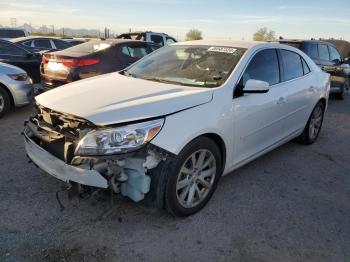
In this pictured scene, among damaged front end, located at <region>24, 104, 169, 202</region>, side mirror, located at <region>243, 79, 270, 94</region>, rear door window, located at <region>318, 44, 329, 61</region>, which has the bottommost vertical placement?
damaged front end, located at <region>24, 104, 169, 202</region>

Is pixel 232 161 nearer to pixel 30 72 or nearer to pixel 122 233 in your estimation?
pixel 122 233

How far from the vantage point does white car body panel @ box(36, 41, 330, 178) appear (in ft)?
9.53

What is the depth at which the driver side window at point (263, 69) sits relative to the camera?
12.3 feet

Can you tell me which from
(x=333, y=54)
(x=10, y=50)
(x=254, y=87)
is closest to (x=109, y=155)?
(x=254, y=87)

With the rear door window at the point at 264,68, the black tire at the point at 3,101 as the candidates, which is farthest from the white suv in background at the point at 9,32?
the rear door window at the point at 264,68

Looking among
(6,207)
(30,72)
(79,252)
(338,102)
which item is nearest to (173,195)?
(79,252)

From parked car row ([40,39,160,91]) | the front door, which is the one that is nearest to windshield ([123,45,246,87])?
the front door

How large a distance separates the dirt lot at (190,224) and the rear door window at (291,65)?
1346 millimetres

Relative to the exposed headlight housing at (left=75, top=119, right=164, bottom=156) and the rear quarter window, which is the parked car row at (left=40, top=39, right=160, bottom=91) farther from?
the exposed headlight housing at (left=75, top=119, right=164, bottom=156)

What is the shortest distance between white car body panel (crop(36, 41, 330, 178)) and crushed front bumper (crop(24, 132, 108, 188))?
41cm

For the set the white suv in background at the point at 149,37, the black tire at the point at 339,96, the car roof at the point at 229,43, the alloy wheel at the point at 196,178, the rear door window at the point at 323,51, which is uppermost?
the white suv in background at the point at 149,37

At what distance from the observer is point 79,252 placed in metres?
2.73

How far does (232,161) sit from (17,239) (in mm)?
2164

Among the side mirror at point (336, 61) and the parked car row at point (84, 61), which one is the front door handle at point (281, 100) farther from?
the side mirror at point (336, 61)
